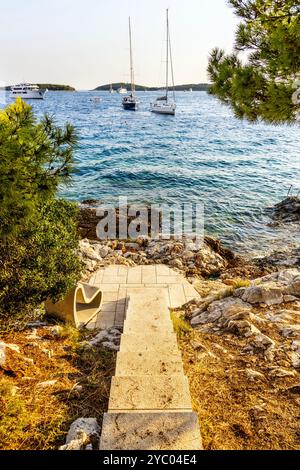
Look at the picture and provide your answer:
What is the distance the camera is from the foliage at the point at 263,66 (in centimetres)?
402

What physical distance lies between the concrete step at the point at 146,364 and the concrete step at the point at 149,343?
0.15 m

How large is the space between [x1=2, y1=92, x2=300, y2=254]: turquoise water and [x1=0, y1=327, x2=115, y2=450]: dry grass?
10.4ft

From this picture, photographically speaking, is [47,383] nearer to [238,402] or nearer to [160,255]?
[238,402]

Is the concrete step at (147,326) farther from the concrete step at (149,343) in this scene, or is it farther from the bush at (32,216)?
the bush at (32,216)

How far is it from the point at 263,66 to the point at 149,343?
4167 millimetres

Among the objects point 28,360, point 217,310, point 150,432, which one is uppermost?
point 150,432

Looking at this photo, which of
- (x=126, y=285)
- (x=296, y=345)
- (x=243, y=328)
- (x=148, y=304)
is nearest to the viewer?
(x=296, y=345)

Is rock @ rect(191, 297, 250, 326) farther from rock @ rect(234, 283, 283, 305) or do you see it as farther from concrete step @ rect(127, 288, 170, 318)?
concrete step @ rect(127, 288, 170, 318)

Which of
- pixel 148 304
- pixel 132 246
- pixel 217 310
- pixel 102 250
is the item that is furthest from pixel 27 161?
pixel 132 246

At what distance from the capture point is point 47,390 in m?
3.58

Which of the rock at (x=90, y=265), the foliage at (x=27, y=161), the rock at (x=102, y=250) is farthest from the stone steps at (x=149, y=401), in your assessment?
the rock at (x=102, y=250)

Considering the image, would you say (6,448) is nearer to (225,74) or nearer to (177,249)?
(225,74)

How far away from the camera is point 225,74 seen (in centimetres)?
519
